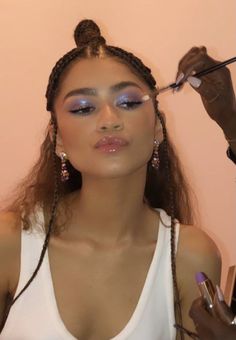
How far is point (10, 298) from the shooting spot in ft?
3.28

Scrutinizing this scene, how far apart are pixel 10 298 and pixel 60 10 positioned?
0.81 metres

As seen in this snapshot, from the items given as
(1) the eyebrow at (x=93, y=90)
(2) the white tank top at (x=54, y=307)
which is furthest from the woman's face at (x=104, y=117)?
(2) the white tank top at (x=54, y=307)

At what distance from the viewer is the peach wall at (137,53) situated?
4.57ft

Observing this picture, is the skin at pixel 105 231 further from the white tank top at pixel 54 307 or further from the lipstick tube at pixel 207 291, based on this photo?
the lipstick tube at pixel 207 291

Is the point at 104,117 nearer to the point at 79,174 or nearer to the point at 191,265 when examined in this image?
the point at 79,174

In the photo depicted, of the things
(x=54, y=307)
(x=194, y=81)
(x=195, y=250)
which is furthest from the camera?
(x=195, y=250)

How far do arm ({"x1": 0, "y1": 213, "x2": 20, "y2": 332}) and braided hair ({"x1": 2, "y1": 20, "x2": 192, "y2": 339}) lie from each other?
37 mm

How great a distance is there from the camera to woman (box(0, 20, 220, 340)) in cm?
89

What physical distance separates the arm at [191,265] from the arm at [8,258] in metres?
0.32

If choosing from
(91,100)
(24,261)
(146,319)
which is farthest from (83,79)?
(146,319)

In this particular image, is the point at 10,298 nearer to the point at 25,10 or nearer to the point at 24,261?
the point at 24,261

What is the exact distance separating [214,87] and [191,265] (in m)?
0.37

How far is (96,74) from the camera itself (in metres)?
0.90

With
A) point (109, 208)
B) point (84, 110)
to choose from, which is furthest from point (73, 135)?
point (109, 208)
